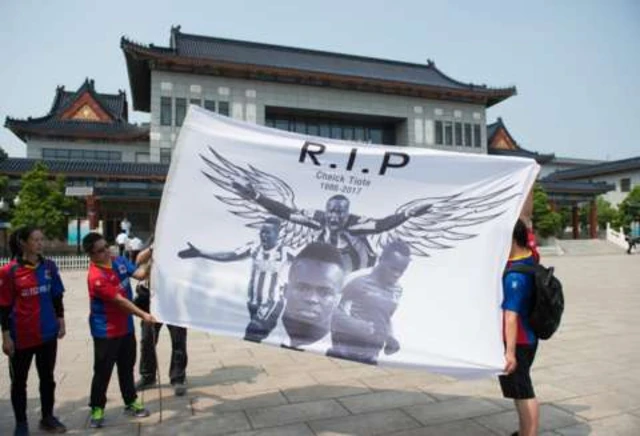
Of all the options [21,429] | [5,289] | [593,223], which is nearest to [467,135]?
[593,223]

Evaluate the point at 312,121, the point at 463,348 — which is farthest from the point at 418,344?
the point at 312,121

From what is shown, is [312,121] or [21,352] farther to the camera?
[312,121]

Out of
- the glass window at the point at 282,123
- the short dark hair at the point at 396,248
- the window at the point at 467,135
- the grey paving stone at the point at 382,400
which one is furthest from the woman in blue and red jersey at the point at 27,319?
the window at the point at 467,135

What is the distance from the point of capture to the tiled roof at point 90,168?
1049 inches

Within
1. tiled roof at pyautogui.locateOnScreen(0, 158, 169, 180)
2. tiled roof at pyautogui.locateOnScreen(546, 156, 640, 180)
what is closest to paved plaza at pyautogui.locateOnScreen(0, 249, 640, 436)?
tiled roof at pyautogui.locateOnScreen(0, 158, 169, 180)

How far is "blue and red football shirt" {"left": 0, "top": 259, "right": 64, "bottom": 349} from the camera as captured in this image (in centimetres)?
354

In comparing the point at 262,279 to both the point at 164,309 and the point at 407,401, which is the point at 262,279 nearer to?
the point at 164,309

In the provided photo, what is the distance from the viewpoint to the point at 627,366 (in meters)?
5.28

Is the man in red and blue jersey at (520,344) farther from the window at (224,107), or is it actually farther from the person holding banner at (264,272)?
the window at (224,107)

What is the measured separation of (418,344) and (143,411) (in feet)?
8.39

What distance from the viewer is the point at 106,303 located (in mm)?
3736

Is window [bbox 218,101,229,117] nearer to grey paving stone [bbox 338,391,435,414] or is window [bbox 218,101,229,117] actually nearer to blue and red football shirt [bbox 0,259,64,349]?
blue and red football shirt [bbox 0,259,64,349]

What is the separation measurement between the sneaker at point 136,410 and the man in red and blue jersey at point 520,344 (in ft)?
9.96

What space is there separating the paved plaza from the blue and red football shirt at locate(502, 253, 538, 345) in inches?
43.9
